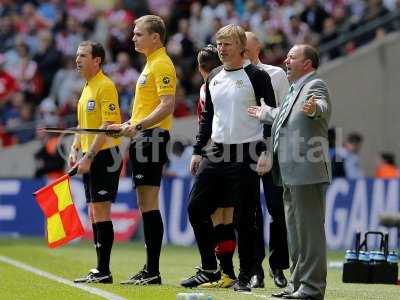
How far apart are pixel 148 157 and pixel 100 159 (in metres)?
0.55

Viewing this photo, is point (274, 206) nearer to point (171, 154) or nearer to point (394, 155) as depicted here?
point (171, 154)

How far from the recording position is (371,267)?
45.2 feet

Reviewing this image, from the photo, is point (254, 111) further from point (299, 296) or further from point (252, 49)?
point (252, 49)

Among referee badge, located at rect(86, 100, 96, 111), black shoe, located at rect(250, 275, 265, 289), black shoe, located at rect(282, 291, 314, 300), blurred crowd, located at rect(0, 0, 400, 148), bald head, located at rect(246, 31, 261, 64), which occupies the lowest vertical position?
black shoe, located at rect(250, 275, 265, 289)

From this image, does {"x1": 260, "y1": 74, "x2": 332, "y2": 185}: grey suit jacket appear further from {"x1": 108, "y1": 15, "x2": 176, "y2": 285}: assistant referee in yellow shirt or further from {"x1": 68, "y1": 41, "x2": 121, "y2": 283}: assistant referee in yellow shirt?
{"x1": 68, "y1": 41, "x2": 121, "y2": 283}: assistant referee in yellow shirt

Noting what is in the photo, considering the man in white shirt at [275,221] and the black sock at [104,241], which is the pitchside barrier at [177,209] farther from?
the black sock at [104,241]

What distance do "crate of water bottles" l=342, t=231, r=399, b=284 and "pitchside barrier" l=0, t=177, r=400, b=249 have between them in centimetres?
627

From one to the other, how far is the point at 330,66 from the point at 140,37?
12565 millimetres

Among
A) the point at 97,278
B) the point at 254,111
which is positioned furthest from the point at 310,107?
the point at 97,278

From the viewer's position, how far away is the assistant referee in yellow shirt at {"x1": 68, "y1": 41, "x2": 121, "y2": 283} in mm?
12547

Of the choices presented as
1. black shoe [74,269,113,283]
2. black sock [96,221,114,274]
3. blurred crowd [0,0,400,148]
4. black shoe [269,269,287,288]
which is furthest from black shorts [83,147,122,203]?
blurred crowd [0,0,400,148]

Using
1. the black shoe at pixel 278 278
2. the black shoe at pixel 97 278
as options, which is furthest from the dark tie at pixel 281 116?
the black shoe at pixel 97 278

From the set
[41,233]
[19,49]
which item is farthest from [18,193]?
[19,49]

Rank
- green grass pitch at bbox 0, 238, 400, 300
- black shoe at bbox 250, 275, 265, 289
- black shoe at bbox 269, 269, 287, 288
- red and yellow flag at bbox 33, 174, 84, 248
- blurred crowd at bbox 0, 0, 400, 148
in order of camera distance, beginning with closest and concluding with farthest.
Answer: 1. green grass pitch at bbox 0, 238, 400, 300
2. black shoe at bbox 250, 275, 265, 289
3. black shoe at bbox 269, 269, 287, 288
4. red and yellow flag at bbox 33, 174, 84, 248
5. blurred crowd at bbox 0, 0, 400, 148
